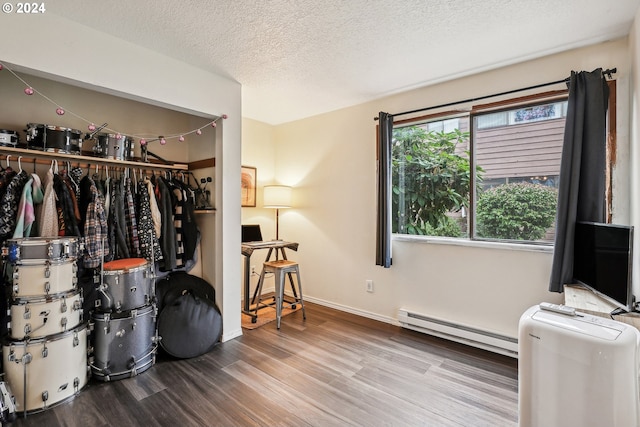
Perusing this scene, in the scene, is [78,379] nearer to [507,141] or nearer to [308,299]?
[308,299]

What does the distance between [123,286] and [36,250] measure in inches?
23.2

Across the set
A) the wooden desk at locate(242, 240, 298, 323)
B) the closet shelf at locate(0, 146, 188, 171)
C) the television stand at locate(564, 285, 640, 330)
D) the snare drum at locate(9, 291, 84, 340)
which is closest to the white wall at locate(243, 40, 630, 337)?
the television stand at locate(564, 285, 640, 330)

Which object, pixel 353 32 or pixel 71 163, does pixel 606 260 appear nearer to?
pixel 353 32

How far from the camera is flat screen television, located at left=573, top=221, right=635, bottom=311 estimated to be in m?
1.60

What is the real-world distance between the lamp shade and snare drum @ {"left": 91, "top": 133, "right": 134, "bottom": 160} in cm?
166

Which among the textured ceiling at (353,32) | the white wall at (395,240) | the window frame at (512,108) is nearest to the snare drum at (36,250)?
the textured ceiling at (353,32)

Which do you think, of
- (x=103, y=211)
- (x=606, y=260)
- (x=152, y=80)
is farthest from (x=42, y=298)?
(x=606, y=260)

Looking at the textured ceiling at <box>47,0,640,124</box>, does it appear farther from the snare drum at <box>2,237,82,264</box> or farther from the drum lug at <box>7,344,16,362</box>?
the drum lug at <box>7,344,16,362</box>

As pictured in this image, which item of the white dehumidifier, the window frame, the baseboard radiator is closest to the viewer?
the white dehumidifier

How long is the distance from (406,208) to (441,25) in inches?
69.4

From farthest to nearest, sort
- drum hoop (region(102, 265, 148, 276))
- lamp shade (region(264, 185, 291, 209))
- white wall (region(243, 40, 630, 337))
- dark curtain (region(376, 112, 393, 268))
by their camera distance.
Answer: lamp shade (region(264, 185, 291, 209)) → dark curtain (region(376, 112, 393, 268)) → white wall (region(243, 40, 630, 337)) → drum hoop (region(102, 265, 148, 276))

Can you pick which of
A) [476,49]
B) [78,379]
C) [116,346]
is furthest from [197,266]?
[476,49]

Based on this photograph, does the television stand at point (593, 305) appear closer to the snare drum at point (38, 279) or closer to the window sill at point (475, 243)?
the window sill at point (475, 243)

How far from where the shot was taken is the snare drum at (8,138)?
2.03 metres
